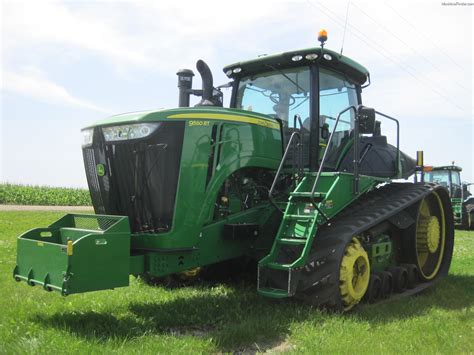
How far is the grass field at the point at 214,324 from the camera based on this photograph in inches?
160

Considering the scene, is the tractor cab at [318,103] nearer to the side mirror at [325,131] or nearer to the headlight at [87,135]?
the side mirror at [325,131]

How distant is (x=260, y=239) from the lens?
5777 mm

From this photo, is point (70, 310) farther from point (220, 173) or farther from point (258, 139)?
point (258, 139)

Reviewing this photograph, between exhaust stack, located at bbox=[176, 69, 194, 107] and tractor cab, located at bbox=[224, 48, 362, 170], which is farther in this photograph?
exhaust stack, located at bbox=[176, 69, 194, 107]

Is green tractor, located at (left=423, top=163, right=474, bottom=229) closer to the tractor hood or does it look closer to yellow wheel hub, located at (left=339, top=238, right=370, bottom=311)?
yellow wheel hub, located at (left=339, top=238, right=370, bottom=311)

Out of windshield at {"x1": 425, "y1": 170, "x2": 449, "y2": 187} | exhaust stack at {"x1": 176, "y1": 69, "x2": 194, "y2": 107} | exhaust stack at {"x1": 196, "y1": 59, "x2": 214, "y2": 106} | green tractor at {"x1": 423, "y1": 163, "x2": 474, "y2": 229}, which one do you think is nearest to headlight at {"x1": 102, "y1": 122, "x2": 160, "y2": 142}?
exhaust stack at {"x1": 196, "y1": 59, "x2": 214, "y2": 106}

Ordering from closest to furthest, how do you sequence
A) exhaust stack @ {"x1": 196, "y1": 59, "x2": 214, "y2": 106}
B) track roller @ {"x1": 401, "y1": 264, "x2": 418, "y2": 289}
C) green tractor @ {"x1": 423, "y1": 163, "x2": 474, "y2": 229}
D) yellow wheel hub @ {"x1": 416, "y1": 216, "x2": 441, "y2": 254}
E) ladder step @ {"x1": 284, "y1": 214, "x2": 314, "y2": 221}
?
ladder step @ {"x1": 284, "y1": 214, "x2": 314, "y2": 221} → exhaust stack @ {"x1": 196, "y1": 59, "x2": 214, "y2": 106} → track roller @ {"x1": 401, "y1": 264, "x2": 418, "y2": 289} → yellow wheel hub @ {"x1": 416, "y1": 216, "x2": 441, "y2": 254} → green tractor @ {"x1": 423, "y1": 163, "x2": 474, "y2": 229}

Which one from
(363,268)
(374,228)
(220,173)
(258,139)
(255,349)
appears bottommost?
(255,349)

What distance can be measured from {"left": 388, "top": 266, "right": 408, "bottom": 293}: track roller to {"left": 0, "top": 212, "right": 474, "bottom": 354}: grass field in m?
0.28

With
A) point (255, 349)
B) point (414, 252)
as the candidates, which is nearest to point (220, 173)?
point (255, 349)

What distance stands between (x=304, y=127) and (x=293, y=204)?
3.92 feet

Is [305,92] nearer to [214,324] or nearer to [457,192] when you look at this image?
[214,324]

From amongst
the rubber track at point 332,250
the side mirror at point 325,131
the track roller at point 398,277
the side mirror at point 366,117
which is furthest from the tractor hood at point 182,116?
the track roller at point 398,277

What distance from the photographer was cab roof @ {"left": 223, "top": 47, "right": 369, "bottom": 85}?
20.0 ft
